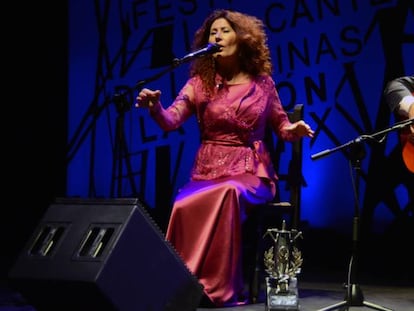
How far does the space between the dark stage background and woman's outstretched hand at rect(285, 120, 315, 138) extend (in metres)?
1.73

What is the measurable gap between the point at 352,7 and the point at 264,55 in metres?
1.66

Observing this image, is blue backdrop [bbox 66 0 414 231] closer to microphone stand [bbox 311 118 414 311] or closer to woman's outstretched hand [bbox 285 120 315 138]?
woman's outstretched hand [bbox 285 120 315 138]

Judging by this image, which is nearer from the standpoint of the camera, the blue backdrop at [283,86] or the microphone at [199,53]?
the microphone at [199,53]

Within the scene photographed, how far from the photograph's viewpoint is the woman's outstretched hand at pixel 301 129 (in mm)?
3732

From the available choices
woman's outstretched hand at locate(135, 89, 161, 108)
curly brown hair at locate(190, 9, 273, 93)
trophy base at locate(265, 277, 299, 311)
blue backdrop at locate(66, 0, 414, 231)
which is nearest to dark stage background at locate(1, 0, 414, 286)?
blue backdrop at locate(66, 0, 414, 231)

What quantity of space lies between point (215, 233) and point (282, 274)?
24.7 inches

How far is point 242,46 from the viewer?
409 centimetres

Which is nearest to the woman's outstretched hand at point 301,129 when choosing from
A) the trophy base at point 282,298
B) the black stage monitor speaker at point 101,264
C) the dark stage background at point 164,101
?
the trophy base at point 282,298

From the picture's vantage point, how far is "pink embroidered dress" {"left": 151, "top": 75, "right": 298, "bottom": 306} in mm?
3689

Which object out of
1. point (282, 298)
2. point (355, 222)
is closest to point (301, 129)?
point (355, 222)

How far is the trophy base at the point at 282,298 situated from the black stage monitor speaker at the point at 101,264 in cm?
47

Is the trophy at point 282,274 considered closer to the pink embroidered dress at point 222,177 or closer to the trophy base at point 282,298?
the trophy base at point 282,298

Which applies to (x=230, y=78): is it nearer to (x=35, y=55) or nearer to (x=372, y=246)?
(x=372, y=246)

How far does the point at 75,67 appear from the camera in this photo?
632 cm
